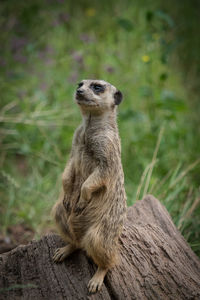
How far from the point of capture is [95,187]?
2.28 meters

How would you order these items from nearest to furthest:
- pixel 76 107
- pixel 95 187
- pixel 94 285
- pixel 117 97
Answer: pixel 94 285, pixel 95 187, pixel 117 97, pixel 76 107

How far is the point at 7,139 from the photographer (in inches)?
202

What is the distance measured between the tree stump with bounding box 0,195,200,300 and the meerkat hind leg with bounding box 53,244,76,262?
0.04 metres

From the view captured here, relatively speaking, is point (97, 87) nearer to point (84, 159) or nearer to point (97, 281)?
point (84, 159)

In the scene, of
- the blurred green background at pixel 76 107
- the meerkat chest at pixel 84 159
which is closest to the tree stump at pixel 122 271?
the meerkat chest at pixel 84 159

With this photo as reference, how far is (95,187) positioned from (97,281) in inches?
25.2

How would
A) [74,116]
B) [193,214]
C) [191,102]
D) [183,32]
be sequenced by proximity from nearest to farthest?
[193,214] → [74,116] → [191,102] → [183,32]

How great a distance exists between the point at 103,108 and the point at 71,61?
4.06 meters

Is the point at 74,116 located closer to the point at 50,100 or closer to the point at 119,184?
the point at 50,100

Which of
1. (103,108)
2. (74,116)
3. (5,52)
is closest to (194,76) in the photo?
(74,116)

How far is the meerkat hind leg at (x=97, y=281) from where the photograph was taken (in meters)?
2.16

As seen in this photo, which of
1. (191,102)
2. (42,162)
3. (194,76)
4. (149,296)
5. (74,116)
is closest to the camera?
(149,296)

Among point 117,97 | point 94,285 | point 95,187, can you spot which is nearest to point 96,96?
point 117,97

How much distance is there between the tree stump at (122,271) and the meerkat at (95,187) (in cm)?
9
